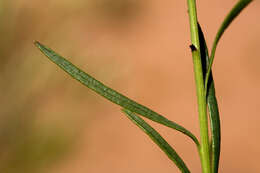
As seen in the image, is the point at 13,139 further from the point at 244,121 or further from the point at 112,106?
the point at 244,121

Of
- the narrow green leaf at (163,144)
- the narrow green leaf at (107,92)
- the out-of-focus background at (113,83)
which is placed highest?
the out-of-focus background at (113,83)

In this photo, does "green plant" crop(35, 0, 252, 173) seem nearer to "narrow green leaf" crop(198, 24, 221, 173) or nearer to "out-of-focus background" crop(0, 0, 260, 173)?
"narrow green leaf" crop(198, 24, 221, 173)

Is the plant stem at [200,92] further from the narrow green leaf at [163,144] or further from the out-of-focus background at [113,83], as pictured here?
the out-of-focus background at [113,83]

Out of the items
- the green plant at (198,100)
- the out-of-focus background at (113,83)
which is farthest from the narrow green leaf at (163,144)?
the out-of-focus background at (113,83)

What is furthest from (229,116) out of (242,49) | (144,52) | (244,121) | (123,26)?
(123,26)

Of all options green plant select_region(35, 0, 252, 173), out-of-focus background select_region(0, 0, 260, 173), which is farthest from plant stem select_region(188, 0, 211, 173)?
out-of-focus background select_region(0, 0, 260, 173)

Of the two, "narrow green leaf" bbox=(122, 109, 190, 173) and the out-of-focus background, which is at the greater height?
the out-of-focus background
